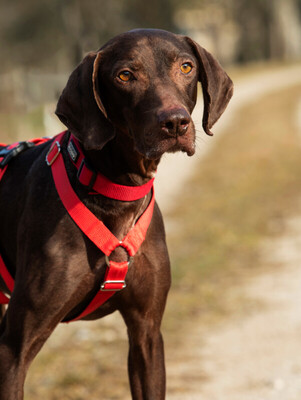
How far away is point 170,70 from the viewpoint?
353 cm

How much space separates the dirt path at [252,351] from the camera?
514 centimetres

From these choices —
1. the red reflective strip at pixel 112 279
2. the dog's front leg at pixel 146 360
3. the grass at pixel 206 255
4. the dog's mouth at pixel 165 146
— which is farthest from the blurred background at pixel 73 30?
the dog's mouth at pixel 165 146

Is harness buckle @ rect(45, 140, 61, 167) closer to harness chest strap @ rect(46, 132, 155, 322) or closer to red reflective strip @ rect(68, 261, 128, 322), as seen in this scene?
harness chest strap @ rect(46, 132, 155, 322)

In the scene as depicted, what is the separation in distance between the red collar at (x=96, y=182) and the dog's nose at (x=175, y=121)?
44 cm

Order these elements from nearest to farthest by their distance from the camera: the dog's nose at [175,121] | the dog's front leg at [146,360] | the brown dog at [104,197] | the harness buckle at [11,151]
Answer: the dog's nose at [175,121], the brown dog at [104,197], the dog's front leg at [146,360], the harness buckle at [11,151]

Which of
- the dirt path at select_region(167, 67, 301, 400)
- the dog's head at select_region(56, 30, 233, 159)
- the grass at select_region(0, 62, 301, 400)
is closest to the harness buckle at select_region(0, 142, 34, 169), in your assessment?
the dog's head at select_region(56, 30, 233, 159)

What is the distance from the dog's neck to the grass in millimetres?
1909

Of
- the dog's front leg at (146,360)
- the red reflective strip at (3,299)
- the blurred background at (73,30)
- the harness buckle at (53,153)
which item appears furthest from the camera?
the blurred background at (73,30)

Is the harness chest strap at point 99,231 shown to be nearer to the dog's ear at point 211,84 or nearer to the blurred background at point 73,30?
the dog's ear at point 211,84

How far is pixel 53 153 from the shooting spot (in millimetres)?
3705

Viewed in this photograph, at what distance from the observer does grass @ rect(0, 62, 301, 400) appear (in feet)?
17.7

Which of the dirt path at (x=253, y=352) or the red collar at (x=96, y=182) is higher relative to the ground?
the red collar at (x=96, y=182)

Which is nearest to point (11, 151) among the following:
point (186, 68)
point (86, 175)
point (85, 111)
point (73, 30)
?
point (86, 175)

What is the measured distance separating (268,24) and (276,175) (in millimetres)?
41405
